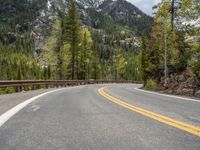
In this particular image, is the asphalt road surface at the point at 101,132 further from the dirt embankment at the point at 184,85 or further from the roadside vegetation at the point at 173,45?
the roadside vegetation at the point at 173,45

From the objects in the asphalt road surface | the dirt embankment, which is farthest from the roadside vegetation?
the asphalt road surface

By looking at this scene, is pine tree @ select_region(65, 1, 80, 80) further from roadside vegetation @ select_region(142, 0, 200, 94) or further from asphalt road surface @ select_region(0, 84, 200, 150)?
asphalt road surface @ select_region(0, 84, 200, 150)

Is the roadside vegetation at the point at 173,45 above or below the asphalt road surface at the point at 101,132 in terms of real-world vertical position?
above

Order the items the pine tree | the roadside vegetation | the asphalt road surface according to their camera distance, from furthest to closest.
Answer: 1. the pine tree
2. the roadside vegetation
3. the asphalt road surface

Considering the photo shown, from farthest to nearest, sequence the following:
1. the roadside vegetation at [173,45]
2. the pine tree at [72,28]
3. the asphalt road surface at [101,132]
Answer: the pine tree at [72,28]
the roadside vegetation at [173,45]
the asphalt road surface at [101,132]

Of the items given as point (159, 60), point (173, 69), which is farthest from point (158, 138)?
point (159, 60)

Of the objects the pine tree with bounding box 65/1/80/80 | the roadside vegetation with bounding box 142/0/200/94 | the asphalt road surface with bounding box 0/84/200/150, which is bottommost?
the asphalt road surface with bounding box 0/84/200/150

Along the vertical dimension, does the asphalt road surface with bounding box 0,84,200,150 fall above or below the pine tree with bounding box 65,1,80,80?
below

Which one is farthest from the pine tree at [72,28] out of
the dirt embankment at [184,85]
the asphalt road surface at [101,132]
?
the asphalt road surface at [101,132]

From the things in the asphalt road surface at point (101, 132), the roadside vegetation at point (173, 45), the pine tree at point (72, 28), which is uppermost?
the pine tree at point (72, 28)

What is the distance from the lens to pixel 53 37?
5259 cm

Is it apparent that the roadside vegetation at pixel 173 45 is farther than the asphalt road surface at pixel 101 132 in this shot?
Yes

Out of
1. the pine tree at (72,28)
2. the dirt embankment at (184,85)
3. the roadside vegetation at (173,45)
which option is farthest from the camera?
the pine tree at (72,28)

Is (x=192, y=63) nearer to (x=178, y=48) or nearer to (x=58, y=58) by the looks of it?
(x=178, y=48)
